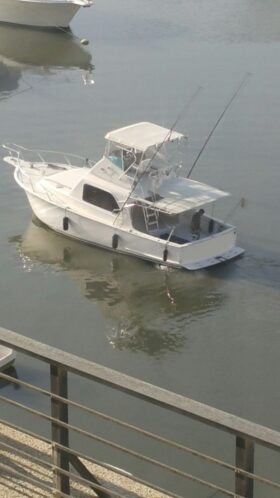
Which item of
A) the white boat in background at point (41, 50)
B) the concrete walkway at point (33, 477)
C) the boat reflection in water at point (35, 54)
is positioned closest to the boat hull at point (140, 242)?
the concrete walkway at point (33, 477)

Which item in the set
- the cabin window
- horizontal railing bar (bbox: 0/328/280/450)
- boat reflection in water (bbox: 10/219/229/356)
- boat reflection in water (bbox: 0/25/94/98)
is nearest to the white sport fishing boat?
the cabin window

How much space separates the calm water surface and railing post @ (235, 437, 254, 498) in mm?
6610

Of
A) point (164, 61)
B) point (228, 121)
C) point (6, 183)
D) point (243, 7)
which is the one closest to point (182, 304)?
point (6, 183)

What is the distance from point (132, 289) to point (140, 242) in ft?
3.48

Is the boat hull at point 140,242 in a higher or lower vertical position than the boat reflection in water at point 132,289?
higher

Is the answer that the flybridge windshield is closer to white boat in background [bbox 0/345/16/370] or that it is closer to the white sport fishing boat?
the white sport fishing boat

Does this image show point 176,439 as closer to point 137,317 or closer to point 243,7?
point 137,317

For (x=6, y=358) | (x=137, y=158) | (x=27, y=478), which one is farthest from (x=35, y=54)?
(x=27, y=478)

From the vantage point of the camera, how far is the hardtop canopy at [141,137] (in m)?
14.9

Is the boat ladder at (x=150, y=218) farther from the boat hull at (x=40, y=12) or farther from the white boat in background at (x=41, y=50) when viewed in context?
the boat hull at (x=40, y=12)

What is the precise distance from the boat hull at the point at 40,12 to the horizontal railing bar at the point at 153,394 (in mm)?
32345

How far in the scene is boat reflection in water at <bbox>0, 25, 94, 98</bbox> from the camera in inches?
1127

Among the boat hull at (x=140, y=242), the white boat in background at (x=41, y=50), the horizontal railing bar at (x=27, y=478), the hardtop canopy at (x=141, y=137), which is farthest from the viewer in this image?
the white boat in background at (x=41, y=50)

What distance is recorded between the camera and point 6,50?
32.4m
